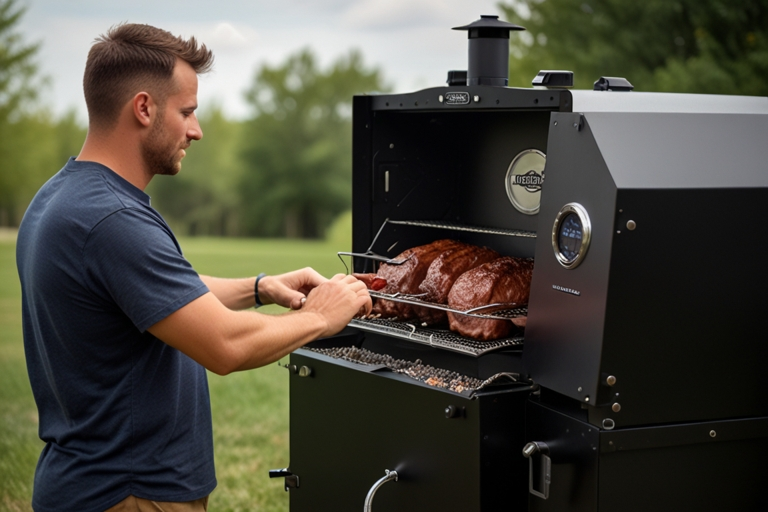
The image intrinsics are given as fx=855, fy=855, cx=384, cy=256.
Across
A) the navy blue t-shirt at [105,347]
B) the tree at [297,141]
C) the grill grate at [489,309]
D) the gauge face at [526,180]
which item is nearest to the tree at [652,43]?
the gauge face at [526,180]

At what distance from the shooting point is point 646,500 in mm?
2465

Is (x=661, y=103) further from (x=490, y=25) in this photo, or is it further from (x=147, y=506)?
(x=147, y=506)

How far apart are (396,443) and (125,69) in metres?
1.51

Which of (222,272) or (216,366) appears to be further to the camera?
(222,272)

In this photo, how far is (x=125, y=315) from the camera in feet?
7.63

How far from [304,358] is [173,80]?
51.0 inches

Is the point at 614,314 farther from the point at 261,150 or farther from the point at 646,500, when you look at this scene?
the point at 261,150

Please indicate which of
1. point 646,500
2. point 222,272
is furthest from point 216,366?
point 222,272

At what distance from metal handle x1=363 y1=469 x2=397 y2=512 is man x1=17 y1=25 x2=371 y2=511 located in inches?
22.5

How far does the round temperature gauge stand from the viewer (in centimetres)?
233

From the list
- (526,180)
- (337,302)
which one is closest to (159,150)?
(337,302)

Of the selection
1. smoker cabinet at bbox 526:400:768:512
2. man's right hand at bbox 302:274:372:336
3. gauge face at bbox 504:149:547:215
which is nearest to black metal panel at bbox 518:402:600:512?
smoker cabinet at bbox 526:400:768:512

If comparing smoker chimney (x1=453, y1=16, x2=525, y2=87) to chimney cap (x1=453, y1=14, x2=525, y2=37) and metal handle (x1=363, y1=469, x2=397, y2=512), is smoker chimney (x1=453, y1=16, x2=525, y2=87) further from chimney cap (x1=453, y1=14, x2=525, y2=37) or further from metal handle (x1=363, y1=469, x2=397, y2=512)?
metal handle (x1=363, y1=469, x2=397, y2=512)

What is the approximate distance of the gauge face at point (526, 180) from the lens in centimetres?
323
